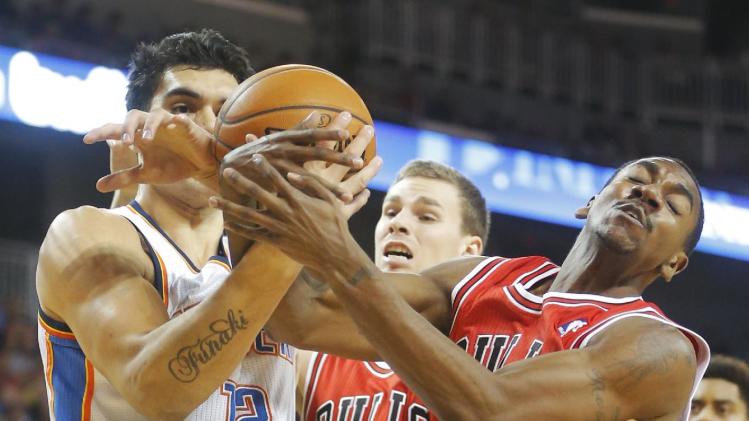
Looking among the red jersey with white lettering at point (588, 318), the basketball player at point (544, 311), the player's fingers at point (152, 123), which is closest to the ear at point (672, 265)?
the basketball player at point (544, 311)

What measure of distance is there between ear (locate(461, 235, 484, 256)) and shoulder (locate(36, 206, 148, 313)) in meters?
1.96

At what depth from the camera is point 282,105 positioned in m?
2.73

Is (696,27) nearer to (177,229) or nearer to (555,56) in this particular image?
(555,56)

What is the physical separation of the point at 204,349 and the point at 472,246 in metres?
2.28

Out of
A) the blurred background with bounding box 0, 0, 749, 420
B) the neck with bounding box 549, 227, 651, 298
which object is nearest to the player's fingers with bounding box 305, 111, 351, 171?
the neck with bounding box 549, 227, 651, 298

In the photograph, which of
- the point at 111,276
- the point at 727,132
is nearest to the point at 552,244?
the point at 727,132

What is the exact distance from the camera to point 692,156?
15125 mm

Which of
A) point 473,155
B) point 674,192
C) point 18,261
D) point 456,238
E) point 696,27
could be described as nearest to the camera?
point 674,192

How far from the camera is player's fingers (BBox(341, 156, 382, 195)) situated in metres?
2.54

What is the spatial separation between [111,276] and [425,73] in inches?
458

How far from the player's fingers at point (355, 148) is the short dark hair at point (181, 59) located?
0.85 meters

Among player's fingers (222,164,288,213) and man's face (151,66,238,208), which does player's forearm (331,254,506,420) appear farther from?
man's face (151,66,238,208)

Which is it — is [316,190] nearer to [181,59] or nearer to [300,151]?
[300,151]

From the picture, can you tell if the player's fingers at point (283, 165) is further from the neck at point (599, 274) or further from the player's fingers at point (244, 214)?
the neck at point (599, 274)
